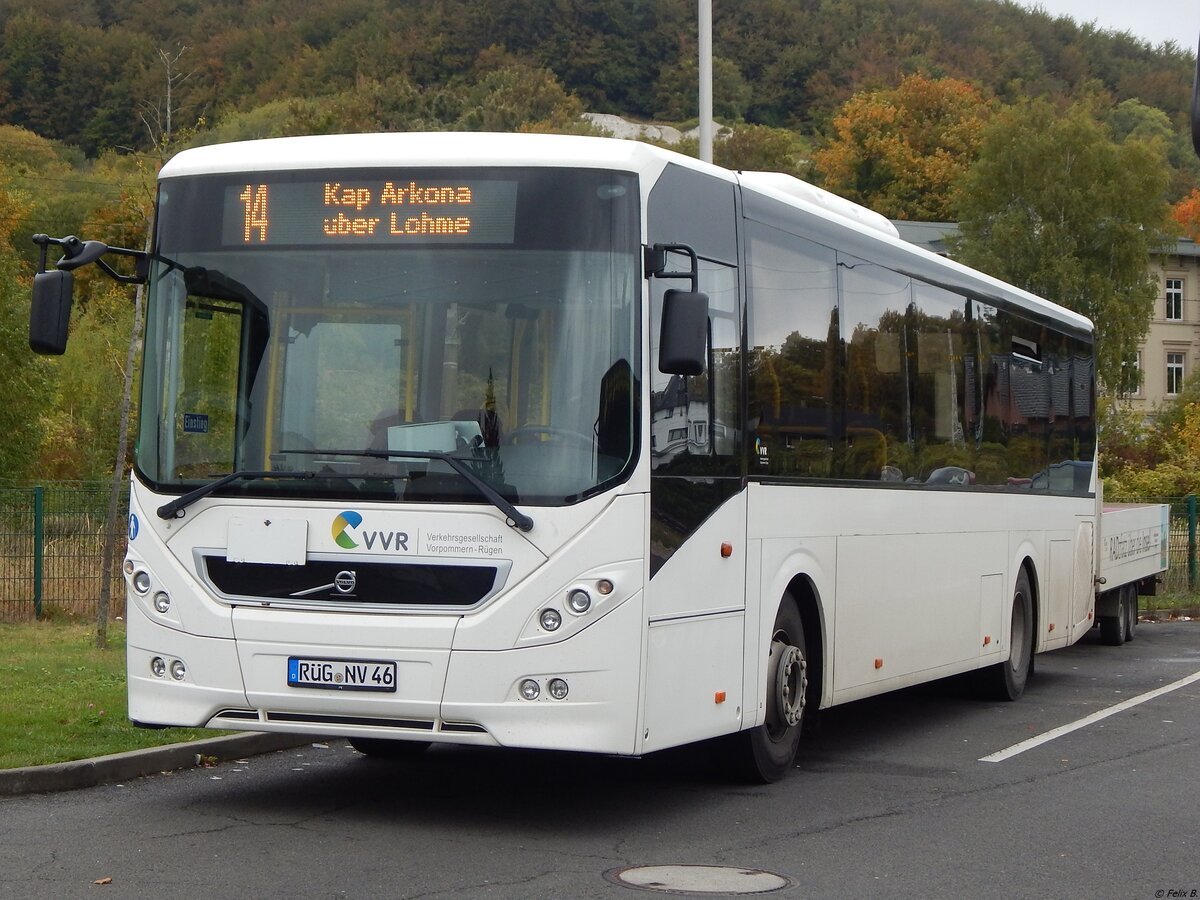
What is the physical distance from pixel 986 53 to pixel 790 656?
121m

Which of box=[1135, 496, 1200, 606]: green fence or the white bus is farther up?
the white bus

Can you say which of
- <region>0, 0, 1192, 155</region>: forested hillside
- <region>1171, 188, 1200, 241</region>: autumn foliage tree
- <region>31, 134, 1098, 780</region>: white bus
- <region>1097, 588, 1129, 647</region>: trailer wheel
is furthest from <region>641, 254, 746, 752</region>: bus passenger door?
<region>0, 0, 1192, 155</region>: forested hillside

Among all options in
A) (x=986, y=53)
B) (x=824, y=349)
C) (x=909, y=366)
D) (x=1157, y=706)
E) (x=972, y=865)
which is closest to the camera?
(x=972, y=865)

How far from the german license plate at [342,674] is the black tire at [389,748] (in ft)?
7.46

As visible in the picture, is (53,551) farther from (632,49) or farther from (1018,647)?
(632,49)

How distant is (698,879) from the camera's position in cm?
706

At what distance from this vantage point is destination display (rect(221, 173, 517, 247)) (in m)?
8.05

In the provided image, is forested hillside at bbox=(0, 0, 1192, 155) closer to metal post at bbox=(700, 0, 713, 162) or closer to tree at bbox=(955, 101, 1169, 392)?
tree at bbox=(955, 101, 1169, 392)

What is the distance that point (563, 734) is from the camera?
772 centimetres

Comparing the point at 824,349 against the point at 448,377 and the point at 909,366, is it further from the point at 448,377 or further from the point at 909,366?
the point at 448,377

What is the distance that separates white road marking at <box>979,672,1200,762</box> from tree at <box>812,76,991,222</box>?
69758 millimetres

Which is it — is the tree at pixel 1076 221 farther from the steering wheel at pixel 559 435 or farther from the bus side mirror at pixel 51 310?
the bus side mirror at pixel 51 310

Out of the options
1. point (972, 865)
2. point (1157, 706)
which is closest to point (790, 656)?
point (972, 865)

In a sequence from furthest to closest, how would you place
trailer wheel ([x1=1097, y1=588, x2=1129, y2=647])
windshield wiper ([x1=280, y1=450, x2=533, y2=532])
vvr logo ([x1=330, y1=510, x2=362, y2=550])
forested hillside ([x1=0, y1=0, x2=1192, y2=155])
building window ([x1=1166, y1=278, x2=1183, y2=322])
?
1. forested hillside ([x1=0, y1=0, x2=1192, y2=155])
2. building window ([x1=1166, y1=278, x2=1183, y2=322])
3. trailer wheel ([x1=1097, y1=588, x2=1129, y2=647])
4. vvr logo ([x1=330, y1=510, x2=362, y2=550])
5. windshield wiper ([x1=280, y1=450, x2=533, y2=532])
